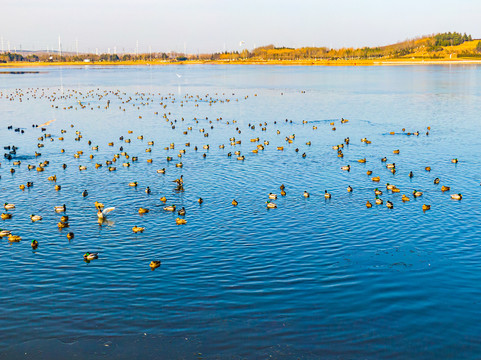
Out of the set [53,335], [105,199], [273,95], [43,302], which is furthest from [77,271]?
[273,95]

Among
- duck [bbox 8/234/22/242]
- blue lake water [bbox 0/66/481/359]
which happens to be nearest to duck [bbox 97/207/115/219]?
blue lake water [bbox 0/66/481/359]

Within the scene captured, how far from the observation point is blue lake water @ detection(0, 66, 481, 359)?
89.8ft

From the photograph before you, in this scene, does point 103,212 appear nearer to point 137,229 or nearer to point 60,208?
point 137,229

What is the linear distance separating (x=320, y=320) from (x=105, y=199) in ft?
99.0

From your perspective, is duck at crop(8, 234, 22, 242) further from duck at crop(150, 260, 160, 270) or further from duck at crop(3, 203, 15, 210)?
duck at crop(150, 260, 160, 270)

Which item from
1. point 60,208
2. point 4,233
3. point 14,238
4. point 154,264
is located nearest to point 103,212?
point 60,208

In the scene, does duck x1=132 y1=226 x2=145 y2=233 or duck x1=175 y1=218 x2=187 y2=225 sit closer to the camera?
duck x1=132 y1=226 x2=145 y2=233

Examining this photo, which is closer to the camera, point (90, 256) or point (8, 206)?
point (90, 256)

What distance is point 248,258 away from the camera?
37438mm

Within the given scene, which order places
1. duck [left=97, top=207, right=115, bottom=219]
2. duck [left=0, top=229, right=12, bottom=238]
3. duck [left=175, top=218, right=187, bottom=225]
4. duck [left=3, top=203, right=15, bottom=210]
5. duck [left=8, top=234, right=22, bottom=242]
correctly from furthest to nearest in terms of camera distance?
duck [left=3, top=203, right=15, bottom=210]
duck [left=97, top=207, right=115, bottom=219]
duck [left=175, top=218, right=187, bottom=225]
duck [left=0, top=229, right=12, bottom=238]
duck [left=8, top=234, right=22, bottom=242]

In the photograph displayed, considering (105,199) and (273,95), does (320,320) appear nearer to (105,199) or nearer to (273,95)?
(105,199)

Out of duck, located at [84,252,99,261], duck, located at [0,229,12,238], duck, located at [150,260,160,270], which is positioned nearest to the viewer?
duck, located at [150,260,160,270]

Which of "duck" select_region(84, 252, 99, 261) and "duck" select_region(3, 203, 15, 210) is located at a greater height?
"duck" select_region(3, 203, 15, 210)

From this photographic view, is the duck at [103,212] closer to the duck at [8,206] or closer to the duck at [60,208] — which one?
the duck at [60,208]
